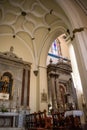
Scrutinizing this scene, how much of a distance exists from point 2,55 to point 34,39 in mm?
2890

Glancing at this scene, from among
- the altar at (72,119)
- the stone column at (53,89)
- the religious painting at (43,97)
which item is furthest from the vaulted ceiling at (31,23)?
the altar at (72,119)

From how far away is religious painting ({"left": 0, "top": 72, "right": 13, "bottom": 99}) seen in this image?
292 inches

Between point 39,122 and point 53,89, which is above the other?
point 53,89

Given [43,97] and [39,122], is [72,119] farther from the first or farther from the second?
[43,97]

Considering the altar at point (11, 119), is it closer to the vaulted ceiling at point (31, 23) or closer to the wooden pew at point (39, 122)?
the wooden pew at point (39, 122)

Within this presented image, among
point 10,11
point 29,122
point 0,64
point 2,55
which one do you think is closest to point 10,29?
point 10,11

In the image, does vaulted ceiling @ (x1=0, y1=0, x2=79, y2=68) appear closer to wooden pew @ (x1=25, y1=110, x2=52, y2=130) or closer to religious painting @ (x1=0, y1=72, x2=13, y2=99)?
religious painting @ (x1=0, y1=72, x2=13, y2=99)

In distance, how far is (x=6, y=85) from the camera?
7.76 metres

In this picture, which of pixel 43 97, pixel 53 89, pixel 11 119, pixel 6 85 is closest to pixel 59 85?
pixel 53 89

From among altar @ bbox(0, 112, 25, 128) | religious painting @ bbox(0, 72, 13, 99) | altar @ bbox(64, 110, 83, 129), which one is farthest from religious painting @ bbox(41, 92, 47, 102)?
altar @ bbox(64, 110, 83, 129)

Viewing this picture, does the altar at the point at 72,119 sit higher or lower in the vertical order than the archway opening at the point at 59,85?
lower

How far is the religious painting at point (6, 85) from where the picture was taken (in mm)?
7425

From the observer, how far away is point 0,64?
8.12 meters

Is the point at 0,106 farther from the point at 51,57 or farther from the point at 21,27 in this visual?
the point at 51,57
